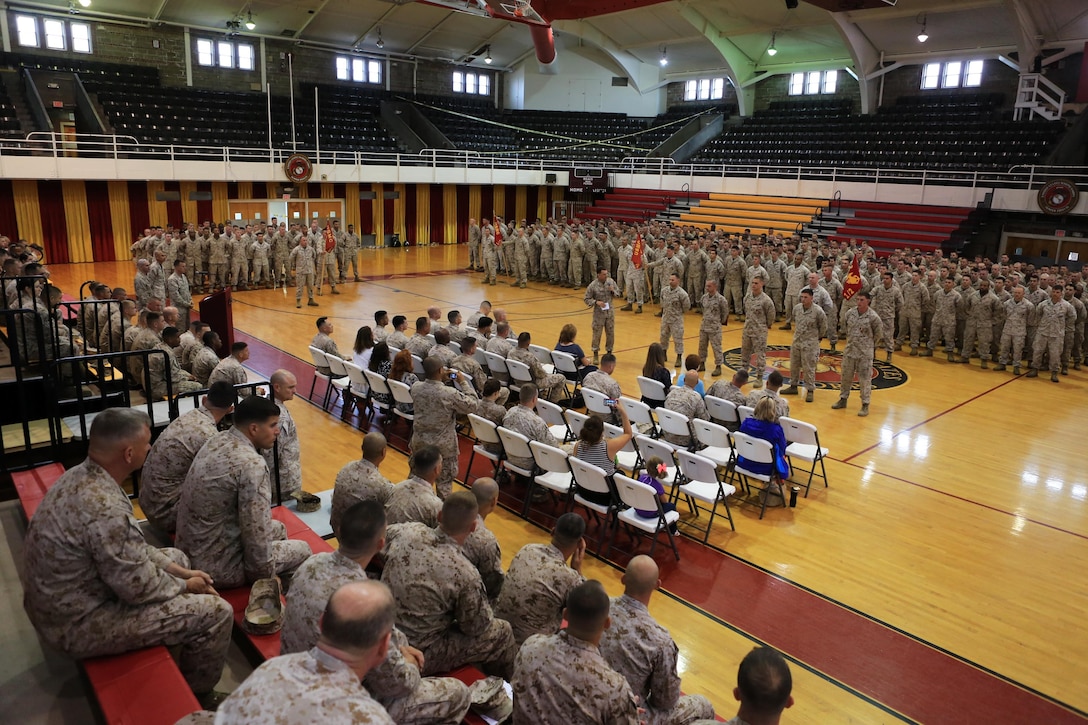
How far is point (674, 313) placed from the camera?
12.1 m

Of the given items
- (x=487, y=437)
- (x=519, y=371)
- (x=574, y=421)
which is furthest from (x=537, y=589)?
(x=519, y=371)

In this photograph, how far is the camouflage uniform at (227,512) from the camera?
12.5ft

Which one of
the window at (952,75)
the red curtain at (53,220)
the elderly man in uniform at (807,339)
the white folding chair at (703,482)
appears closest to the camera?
the white folding chair at (703,482)

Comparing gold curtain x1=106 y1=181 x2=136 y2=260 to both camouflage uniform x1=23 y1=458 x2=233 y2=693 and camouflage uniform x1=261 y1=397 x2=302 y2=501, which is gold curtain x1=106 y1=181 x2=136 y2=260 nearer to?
camouflage uniform x1=261 y1=397 x2=302 y2=501

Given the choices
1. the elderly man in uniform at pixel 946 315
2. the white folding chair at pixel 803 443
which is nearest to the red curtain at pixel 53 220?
the white folding chair at pixel 803 443

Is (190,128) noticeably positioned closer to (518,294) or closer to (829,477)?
(518,294)

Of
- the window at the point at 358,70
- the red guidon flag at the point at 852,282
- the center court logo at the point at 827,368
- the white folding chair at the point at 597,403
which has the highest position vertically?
the window at the point at 358,70

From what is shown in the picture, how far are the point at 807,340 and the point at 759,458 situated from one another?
4.07m

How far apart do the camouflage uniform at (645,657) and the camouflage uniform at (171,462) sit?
2606 millimetres

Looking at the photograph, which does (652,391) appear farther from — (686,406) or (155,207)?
(155,207)

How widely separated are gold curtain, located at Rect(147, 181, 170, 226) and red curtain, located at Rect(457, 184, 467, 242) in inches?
426

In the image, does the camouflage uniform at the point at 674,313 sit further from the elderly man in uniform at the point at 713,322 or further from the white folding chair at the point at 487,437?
the white folding chair at the point at 487,437

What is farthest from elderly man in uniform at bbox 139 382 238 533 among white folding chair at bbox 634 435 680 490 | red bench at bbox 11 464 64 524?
white folding chair at bbox 634 435 680 490

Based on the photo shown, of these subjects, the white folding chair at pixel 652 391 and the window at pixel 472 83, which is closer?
the white folding chair at pixel 652 391
